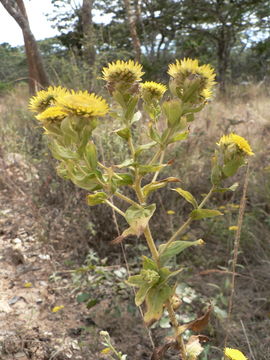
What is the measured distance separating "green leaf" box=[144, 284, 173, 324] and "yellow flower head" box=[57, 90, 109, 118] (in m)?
0.44

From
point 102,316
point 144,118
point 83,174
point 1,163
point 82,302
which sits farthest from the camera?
point 144,118

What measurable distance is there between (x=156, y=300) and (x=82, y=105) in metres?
0.49

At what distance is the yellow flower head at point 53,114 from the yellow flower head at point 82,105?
2cm

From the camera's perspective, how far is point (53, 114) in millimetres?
792

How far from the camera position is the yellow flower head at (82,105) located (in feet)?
2.48

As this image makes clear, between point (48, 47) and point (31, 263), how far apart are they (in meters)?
13.1

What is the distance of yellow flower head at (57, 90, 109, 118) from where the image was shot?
2.48 ft

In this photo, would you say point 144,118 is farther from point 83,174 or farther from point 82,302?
point 83,174

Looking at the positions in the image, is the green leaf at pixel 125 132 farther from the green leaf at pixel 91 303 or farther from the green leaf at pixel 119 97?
the green leaf at pixel 91 303

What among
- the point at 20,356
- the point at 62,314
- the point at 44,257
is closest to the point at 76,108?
the point at 20,356

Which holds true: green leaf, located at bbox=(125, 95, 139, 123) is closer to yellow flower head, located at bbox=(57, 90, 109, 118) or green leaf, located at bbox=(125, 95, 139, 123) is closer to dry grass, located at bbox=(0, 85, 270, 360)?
yellow flower head, located at bbox=(57, 90, 109, 118)

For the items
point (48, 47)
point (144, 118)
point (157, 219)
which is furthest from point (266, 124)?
point (48, 47)

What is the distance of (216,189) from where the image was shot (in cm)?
87

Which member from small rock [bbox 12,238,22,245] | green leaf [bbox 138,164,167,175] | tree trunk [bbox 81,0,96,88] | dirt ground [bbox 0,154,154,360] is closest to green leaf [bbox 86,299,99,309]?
dirt ground [bbox 0,154,154,360]
